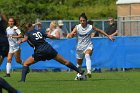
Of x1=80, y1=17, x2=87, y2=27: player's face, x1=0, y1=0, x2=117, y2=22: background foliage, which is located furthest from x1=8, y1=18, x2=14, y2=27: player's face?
x1=0, y1=0, x2=117, y2=22: background foliage

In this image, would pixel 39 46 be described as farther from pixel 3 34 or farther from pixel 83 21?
pixel 83 21

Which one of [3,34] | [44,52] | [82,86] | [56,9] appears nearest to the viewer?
[82,86]

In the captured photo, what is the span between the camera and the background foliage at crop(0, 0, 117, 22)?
138ft

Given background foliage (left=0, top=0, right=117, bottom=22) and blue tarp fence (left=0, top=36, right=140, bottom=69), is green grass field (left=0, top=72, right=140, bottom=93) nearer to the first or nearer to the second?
blue tarp fence (left=0, top=36, right=140, bottom=69)

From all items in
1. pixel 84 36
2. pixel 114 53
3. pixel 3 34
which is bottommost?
pixel 114 53

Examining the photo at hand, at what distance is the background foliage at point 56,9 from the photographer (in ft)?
138

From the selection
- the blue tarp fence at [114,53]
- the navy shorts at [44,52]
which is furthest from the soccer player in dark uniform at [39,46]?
the blue tarp fence at [114,53]

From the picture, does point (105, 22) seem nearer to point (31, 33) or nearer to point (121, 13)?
point (121, 13)

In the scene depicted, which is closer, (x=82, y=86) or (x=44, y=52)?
(x=82, y=86)

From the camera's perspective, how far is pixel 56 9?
1809 inches

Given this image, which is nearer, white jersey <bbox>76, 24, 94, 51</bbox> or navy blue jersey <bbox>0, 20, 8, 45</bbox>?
navy blue jersey <bbox>0, 20, 8, 45</bbox>

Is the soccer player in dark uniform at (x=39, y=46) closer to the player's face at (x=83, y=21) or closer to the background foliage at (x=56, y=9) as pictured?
the player's face at (x=83, y=21)

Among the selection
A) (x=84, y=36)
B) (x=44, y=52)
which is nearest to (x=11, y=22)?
(x=84, y=36)

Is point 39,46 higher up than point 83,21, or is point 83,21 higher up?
point 83,21
